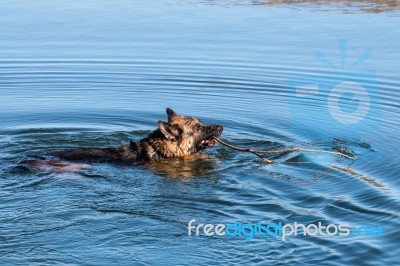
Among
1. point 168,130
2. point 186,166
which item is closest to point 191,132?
point 168,130

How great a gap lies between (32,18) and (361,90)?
29.2ft

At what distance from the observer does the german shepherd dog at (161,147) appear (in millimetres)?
12547

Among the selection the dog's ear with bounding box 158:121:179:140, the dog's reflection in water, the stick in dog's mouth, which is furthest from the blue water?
the dog's ear with bounding box 158:121:179:140

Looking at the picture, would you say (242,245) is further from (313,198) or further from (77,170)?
(77,170)

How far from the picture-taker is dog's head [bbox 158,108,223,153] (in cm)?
1356

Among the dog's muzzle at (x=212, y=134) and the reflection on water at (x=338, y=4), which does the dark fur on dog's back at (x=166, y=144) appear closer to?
the dog's muzzle at (x=212, y=134)

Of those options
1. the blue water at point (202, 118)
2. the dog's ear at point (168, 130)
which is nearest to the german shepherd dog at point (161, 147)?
the dog's ear at point (168, 130)

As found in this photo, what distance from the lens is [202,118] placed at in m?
15.3

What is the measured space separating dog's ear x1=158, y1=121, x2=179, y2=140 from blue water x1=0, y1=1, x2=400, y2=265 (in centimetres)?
52

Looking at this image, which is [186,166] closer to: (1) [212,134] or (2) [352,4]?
(1) [212,134]

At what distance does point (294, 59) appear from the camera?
59.6ft

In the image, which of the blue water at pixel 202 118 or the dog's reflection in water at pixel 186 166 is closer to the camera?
the blue water at pixel 202 118

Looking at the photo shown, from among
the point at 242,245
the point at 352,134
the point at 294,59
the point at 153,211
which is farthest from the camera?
the point at 294,59

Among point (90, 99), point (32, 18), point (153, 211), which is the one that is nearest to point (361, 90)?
point (90, 99)
